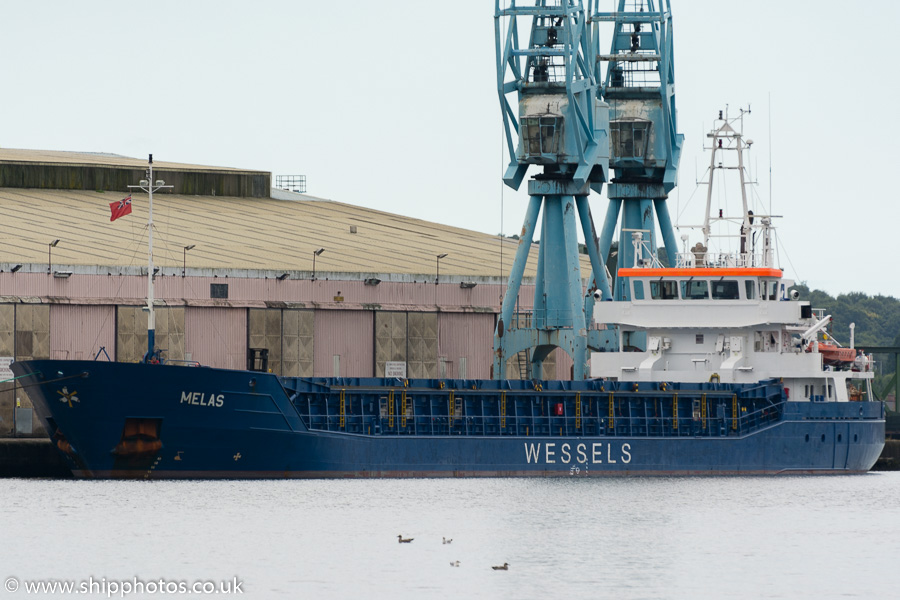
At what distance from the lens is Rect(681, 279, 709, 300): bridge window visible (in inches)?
2479

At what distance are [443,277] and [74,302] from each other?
Result: 15469mm

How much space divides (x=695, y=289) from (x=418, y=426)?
11129 mm

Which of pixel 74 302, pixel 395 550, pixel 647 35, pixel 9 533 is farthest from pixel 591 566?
pixel 647 35

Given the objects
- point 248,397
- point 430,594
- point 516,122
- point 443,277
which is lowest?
point 430,594

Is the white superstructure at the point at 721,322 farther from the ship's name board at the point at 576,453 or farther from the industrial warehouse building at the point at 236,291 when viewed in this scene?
the industrial warehouse building at the point at 236,291

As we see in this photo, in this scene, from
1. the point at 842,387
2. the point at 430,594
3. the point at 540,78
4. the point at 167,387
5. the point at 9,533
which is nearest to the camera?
the point at 430,594

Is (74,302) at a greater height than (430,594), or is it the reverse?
(74,302)

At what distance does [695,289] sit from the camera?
63.0m

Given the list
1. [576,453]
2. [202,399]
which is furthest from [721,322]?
[202,399]

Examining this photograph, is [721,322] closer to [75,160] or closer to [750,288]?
[750,288]

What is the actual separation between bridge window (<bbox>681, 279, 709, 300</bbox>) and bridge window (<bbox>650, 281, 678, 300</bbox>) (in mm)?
309

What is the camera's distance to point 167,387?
5434 cm

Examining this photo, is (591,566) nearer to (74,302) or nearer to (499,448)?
(499,448)

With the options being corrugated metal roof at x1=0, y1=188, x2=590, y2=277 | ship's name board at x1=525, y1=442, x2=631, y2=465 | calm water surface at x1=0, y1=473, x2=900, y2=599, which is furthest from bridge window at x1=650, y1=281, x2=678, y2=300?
corrugated metal roof at x1=0, y1=188, x2=590, y2=277
